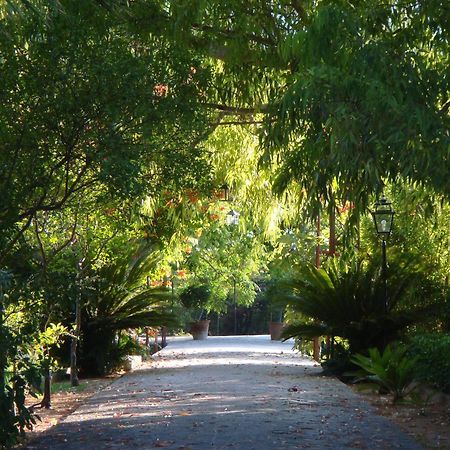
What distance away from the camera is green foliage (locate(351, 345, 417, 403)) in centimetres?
1188

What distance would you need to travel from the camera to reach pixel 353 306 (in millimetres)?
15930

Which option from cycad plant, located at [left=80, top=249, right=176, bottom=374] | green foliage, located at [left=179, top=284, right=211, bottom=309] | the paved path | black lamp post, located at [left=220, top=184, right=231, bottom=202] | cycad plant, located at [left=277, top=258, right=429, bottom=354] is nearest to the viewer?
the paved path

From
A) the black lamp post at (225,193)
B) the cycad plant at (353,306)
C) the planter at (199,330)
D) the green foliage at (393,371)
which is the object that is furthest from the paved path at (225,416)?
the planter at (199,330)

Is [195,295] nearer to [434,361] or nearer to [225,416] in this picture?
[434,361]

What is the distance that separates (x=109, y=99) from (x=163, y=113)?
21.6 inches

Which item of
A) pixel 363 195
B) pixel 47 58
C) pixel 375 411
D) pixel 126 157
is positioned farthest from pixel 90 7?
pixel 375 411

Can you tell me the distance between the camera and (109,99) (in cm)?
749

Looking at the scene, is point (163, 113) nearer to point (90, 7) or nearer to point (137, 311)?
point (90, 7)

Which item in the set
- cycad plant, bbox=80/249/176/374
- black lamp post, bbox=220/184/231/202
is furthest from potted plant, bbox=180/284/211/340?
black lamp post, bbox=220/184/231/202

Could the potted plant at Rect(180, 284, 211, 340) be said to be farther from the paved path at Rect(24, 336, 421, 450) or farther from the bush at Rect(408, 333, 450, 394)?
the bush at Rect(408, 333, 450, 394)

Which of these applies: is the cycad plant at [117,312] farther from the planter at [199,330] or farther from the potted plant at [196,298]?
the planter at [199,330]

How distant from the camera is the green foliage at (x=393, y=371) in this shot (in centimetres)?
1188

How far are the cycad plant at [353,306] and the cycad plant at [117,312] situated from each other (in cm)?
254

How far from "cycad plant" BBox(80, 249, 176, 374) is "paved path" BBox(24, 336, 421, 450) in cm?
109
